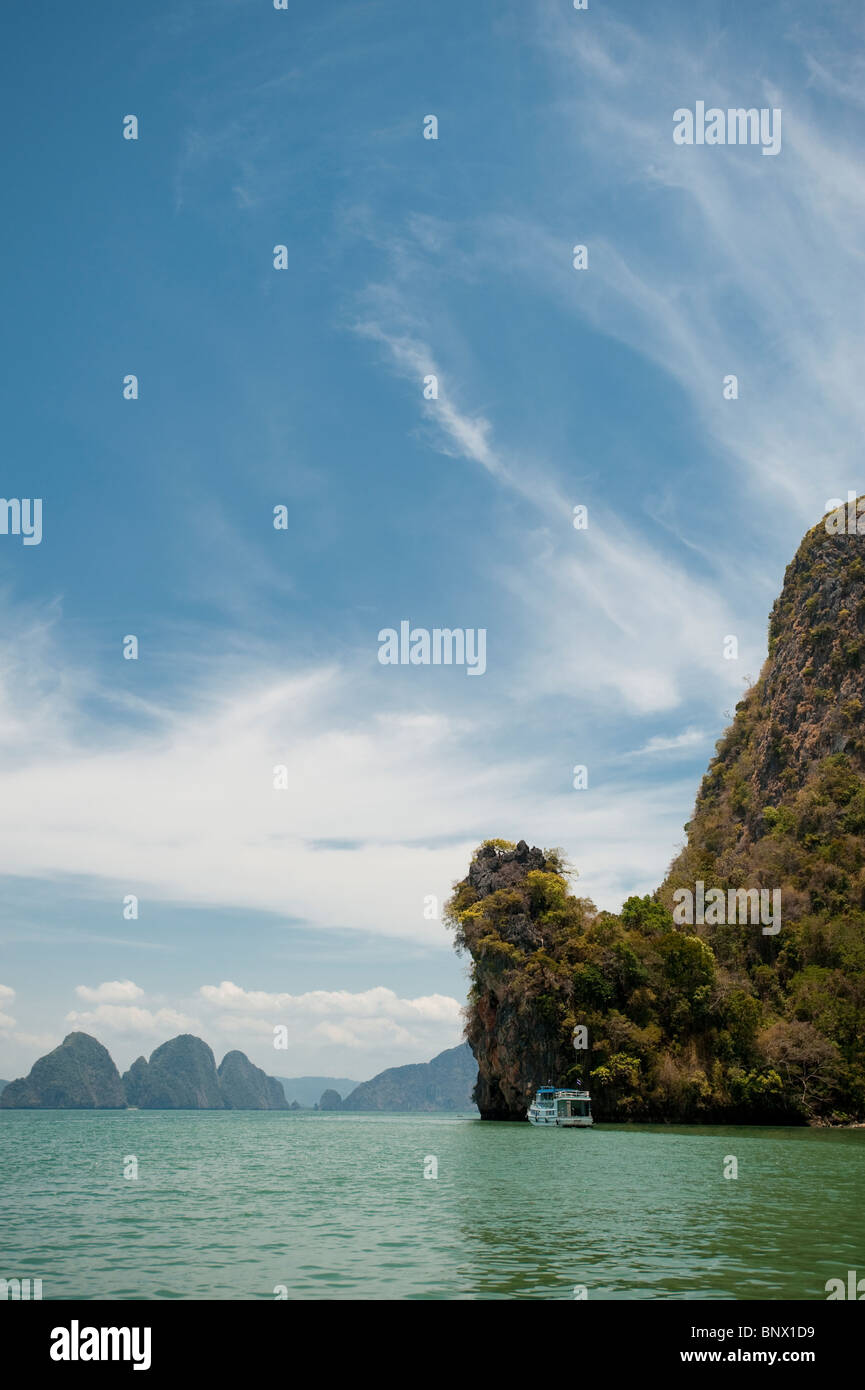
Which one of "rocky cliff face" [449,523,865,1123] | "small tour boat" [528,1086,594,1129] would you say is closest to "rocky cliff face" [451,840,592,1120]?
"rocky cliff face" [449,523,865,1123]

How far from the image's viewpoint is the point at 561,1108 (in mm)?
60312

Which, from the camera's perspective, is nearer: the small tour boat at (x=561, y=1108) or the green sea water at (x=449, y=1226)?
the green sea water at (x=449, y=1226)

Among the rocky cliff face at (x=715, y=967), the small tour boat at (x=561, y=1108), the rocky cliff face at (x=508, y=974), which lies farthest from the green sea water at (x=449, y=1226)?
the rocky cliff face at (x=508, y=974)

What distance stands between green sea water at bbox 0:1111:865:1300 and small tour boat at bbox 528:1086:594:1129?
62.6 feet

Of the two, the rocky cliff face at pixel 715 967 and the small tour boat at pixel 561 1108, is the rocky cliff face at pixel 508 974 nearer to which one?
the rocky cliff face at pixel 715 967

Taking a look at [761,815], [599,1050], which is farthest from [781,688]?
[599,1050]

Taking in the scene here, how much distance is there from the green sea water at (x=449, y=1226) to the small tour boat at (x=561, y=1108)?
19.1 m

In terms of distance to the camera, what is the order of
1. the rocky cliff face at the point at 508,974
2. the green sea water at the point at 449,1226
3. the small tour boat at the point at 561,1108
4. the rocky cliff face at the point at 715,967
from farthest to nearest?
the rocky cliff face at the point at 508,974, the rocky cliff face at the point at 715,967, the small tour boat at the point at 561,1108, the green sea water at the point at 449,1226

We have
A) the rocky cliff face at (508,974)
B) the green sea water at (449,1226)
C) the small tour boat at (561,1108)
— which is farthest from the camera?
the rocky cliff face at (508,974)

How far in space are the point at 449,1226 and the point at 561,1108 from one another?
42862 millimetres

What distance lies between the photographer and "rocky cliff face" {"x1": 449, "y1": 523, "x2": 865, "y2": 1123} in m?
63.7

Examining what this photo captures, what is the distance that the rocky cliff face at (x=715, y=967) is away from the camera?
209 ft

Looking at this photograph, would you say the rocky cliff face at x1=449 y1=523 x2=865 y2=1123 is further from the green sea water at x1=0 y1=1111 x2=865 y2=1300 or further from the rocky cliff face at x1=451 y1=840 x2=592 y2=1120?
the green sea water at x1=0 y1=1111 x2=865 y2=1300
